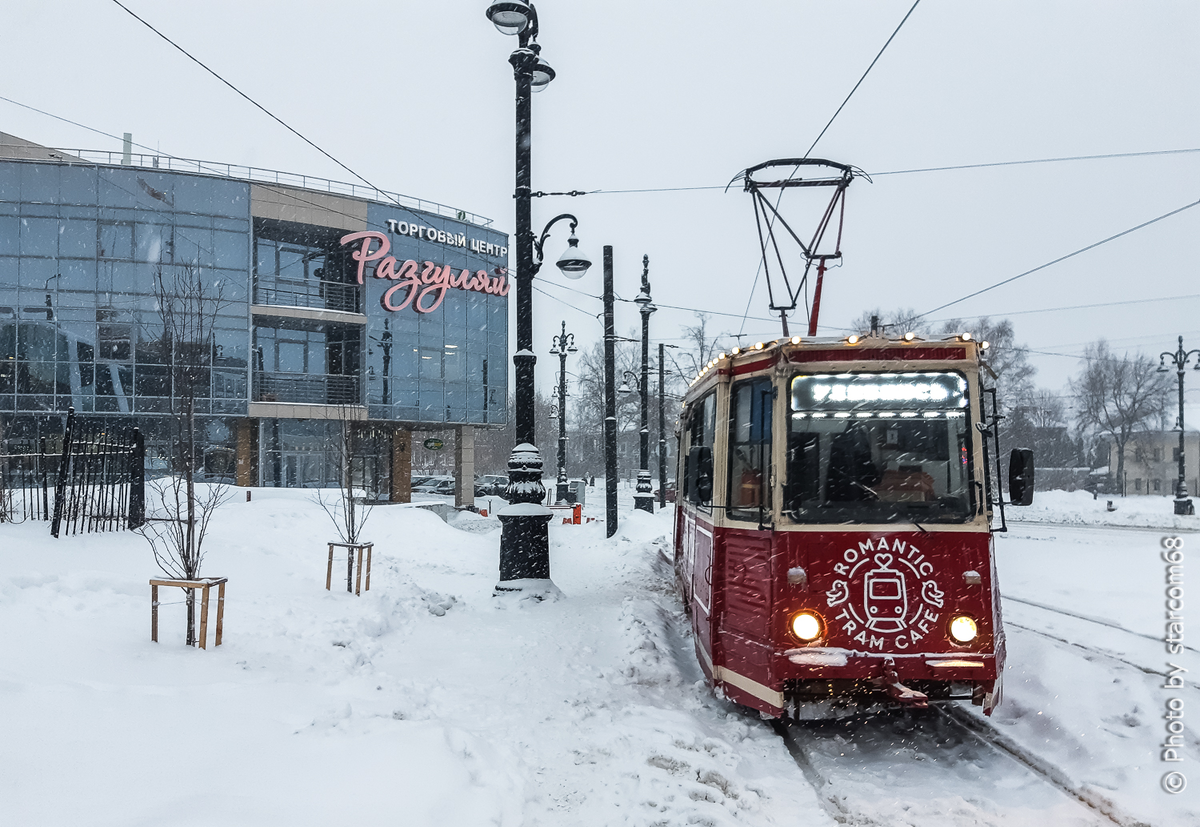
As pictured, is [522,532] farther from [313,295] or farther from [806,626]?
[313,295]

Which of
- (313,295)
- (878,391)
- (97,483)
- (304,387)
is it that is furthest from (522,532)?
(313,295)

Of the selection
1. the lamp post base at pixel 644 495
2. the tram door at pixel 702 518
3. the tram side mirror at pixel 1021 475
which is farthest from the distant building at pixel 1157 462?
the tram side mirror at pixel 1021 475

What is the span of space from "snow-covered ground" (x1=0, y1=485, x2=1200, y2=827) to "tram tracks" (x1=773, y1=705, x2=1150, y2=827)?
0.11 feet

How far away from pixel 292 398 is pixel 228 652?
94.5ft

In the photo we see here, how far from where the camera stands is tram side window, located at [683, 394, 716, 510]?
21.7 ft

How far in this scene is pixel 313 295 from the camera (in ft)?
113

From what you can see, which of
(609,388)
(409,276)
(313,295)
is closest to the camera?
(609,388)

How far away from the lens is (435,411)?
3606 centimetres

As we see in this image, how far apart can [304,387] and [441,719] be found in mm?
30350

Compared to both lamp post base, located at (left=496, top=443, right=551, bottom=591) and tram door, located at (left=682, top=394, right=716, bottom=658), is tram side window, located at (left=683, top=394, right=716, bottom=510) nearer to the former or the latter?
tram door, located at (left=682, top=394, right=716, bottom=658)

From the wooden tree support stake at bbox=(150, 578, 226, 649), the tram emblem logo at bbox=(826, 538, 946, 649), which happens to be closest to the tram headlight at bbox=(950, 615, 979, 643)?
the tram emblem logo at bbox=(826, 538, 946, 649)

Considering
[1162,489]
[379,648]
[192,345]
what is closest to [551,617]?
[379,648]

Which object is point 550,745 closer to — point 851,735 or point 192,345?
point 851,735

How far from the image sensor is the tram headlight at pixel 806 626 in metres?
5.57
